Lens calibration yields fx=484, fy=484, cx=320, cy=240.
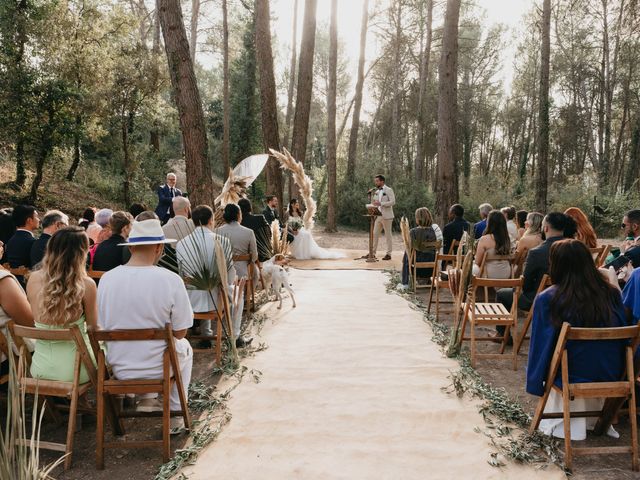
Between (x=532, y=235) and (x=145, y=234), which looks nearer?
(x=145, y=234)

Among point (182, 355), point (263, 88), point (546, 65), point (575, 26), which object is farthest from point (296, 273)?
point (575, 26)

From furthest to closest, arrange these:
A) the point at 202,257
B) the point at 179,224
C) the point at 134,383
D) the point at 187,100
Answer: the point at 187,100, the point at 179,224, the point at 202,257, the point at 134,383

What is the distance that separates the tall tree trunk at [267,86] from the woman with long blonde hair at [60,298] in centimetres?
1017

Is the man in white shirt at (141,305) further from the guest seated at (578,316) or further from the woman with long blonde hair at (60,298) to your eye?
the guest seated at (578,316)

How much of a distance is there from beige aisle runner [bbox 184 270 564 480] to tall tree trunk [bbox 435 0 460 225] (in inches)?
222

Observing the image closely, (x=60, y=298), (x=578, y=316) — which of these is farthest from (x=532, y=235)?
(x=60, y=298)

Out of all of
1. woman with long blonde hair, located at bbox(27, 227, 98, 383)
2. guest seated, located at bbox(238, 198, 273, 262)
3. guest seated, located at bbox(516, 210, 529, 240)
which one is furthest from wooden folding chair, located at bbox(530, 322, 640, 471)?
guest seated, located at bbox(516, 210, 529, 240)

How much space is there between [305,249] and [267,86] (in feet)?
15.2

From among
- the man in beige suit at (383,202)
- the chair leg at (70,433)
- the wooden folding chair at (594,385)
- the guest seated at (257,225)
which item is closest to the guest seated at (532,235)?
the wooden folding chair at (594,385)

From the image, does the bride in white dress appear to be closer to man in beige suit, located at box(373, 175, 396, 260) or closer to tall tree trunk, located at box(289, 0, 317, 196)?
man in beige suit, located at box(373, 175, 396, 260)

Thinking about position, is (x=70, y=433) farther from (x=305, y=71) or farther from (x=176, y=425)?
(x=305, y=71)

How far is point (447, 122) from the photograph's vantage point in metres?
11.1

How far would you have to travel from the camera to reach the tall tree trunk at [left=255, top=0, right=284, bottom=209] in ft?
43.2

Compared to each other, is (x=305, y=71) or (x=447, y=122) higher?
(x=305, y=71)
